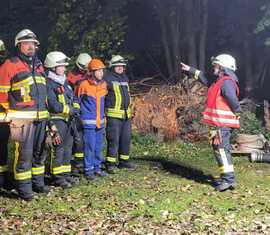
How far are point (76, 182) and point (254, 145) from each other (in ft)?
14.9

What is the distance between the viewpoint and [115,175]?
9.12 meters

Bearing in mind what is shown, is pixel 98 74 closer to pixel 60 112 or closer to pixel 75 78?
pixel 75 78

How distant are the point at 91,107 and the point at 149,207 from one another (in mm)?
2305

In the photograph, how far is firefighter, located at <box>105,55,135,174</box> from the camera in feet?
29.9

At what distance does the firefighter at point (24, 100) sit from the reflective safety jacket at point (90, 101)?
1122 millimetres

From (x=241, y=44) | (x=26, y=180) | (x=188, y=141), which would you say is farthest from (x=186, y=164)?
(x=241, y=44)

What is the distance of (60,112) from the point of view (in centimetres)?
802

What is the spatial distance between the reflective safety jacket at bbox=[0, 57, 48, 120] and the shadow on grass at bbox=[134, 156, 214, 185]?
2.99 meters

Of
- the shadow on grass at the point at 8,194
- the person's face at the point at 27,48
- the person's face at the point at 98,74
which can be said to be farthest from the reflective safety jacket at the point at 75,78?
the shadow on grass at the point at 8,194

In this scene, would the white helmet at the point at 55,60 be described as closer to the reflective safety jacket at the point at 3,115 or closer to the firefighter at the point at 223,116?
the reflective safety jacket at the point at 3,115

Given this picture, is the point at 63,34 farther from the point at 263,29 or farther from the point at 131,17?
the point at 263,29

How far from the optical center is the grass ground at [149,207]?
253 inches

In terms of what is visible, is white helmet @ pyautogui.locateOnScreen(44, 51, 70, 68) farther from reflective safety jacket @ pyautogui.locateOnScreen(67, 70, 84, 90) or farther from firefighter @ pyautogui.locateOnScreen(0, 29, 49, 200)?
reflective safety jacket @ pyautogui.locateOnScreen(67, 70, 84, 90)

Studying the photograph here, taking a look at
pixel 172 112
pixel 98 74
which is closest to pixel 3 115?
pixel 98 74
